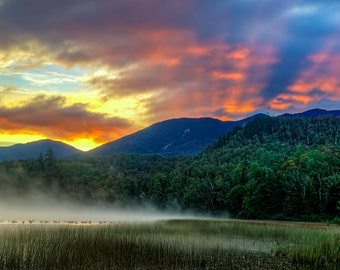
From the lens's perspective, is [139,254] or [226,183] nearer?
[139,254]

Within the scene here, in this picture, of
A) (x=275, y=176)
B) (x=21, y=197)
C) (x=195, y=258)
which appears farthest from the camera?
(x=21, y=197)

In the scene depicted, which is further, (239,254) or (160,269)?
(239,254)

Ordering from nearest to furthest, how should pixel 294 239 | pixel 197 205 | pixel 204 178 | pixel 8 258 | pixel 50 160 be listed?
pixel 8 258 < pixel 294 239 < pixel 197 205 < pixel 204 178 < pixel 50 160

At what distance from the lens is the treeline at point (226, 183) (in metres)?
78.2

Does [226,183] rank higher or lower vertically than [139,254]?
higher

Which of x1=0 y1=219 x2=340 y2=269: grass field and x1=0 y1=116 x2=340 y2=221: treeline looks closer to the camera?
x1=0 y1=219 x2=340 y2=269: grass field

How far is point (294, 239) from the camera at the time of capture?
32.0m

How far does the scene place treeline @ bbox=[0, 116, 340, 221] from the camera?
78.2 m

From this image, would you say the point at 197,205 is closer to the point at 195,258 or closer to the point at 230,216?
the point at 230,216

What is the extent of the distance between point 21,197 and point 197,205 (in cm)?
6056

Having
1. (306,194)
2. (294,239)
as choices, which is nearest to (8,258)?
(294,239)

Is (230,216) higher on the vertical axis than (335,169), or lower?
lower

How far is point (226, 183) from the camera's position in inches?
4072

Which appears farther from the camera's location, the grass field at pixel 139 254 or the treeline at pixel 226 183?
the treeline at pixel 226 183
